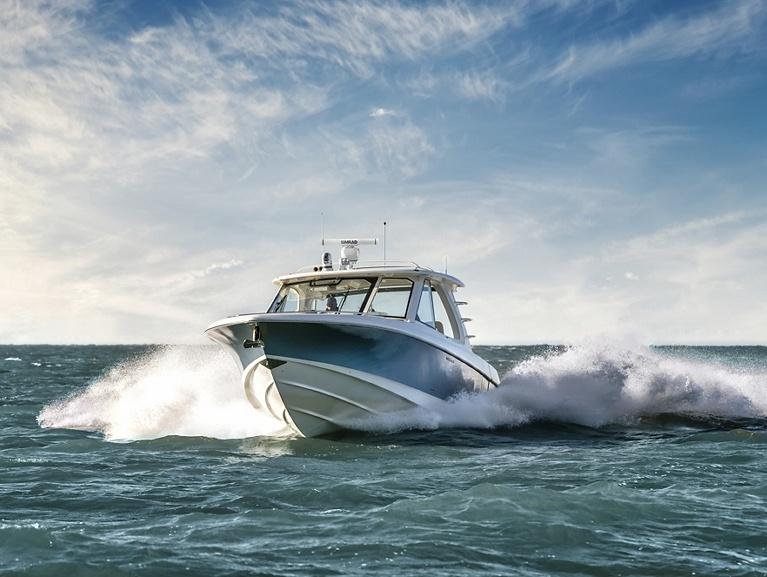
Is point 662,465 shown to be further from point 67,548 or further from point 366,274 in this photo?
point 67,548

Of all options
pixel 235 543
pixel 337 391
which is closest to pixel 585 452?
pixel 337 391

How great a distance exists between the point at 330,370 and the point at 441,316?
3.31 metres

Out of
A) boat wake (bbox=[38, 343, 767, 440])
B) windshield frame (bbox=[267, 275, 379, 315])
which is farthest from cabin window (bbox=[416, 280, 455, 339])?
boat wake (bbox=[38, 343, 767, 440])

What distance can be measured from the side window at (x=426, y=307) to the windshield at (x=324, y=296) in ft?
3.45

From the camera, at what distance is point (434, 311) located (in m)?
14.2

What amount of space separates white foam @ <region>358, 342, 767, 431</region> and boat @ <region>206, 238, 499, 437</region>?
104 cm

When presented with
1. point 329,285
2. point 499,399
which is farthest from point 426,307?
point 499,399

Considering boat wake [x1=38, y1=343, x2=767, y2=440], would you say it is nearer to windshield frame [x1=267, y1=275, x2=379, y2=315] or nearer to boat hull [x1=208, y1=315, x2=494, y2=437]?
boat hull [x1=208, y1=315, x2=494, y2=437]

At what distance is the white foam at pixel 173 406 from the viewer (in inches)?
566

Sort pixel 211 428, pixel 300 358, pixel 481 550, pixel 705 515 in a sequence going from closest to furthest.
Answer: pixel 481 550, pixel 705 515, pixel 300 358, pixel 211 428

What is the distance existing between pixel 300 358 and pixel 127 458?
3.03 meters

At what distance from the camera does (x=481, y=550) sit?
6.04 m

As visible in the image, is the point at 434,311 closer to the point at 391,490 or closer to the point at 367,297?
the point at 367,297

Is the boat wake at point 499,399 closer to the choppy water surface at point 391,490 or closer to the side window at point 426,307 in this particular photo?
the choppy water surface at point 391,490
